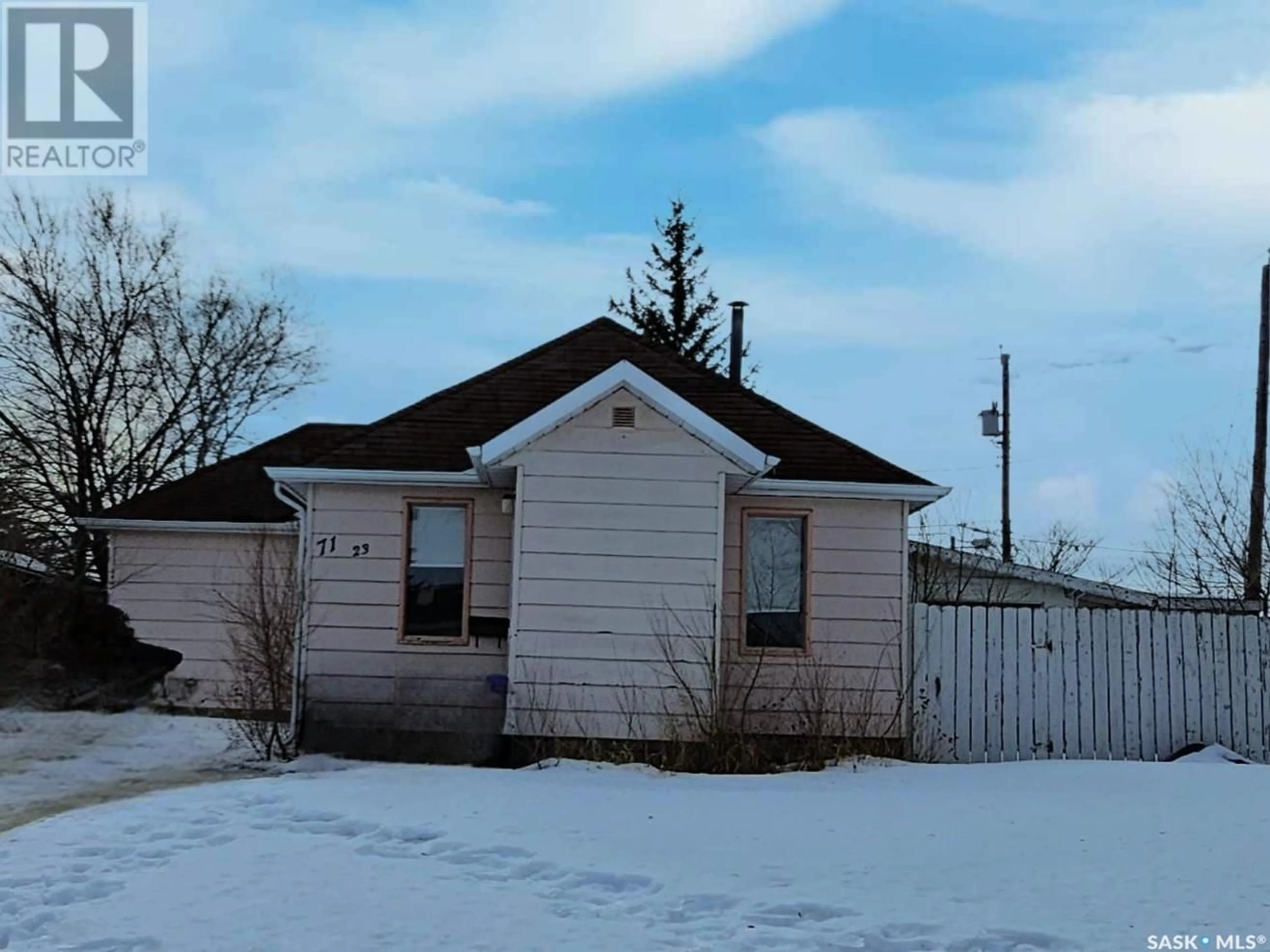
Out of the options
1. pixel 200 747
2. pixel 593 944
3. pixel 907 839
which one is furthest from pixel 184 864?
pixel 200 747

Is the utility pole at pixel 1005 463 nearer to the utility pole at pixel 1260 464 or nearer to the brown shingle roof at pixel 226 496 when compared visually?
the utility pole at pixel 1260 464

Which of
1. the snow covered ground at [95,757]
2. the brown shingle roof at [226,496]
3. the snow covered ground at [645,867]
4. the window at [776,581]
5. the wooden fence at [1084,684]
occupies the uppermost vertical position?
the brown shingle roof at [226,496]

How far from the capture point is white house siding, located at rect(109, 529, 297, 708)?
53.2ft

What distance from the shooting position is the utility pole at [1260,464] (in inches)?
720

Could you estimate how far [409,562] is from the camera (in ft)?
39.2

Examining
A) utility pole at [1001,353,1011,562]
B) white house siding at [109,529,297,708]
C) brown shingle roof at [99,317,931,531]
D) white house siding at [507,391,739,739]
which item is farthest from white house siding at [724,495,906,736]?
utility pole at [1001,353,1011,562]

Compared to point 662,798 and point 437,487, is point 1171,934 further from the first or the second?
point 437,487

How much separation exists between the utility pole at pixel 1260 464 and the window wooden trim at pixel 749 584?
941 centimetres

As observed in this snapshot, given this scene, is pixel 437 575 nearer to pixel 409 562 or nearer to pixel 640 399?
pixel 409 562

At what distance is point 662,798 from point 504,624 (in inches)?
141

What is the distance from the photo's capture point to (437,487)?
12.0m

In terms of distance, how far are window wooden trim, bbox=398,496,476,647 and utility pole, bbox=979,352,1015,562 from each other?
63.0ft

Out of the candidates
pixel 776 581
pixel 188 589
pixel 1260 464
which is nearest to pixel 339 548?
pixel 776 581

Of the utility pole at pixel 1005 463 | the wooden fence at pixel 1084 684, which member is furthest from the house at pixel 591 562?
the utility pole at pixel 1005 463
